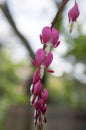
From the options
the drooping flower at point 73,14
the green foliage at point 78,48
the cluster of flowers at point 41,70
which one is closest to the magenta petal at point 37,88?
the cluster of flowers at point 41,70

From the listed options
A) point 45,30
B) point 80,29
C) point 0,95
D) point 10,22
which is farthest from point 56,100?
point 45,30

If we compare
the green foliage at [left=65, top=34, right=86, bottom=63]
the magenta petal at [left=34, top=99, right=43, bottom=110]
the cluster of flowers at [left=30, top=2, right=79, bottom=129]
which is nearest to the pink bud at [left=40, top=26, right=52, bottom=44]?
the cluster of flowers at [left=30, top=2, right=79, bottom=129]

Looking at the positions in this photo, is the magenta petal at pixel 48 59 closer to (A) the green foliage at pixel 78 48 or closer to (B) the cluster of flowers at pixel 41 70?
(B) the cluster of flowers at pixel 41 70

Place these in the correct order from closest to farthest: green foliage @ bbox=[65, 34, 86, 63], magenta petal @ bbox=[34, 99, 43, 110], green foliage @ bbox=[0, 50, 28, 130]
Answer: magenta petal @ bbox=[34, 99, 43, 110], green foliage @ bbox=[65, 34, 86, 63], green foliage @ bbox=[0, 50, 28, 130]

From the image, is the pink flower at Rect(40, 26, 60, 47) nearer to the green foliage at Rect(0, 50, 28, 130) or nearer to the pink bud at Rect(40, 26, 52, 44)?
the pink bud at Rect(40, 26, 52, 44)

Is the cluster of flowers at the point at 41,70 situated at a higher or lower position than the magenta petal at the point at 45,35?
lower

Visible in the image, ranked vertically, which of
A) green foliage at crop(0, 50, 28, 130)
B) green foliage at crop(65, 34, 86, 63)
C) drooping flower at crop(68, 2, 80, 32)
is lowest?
green foliage at crop(0, 50, 28, 130)

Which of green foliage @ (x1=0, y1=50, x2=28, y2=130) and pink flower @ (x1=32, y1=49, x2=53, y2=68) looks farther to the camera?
green foliage @ (x1=0, y1=50, x2=28, y2=130)

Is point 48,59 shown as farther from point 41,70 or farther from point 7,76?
point 7,76
